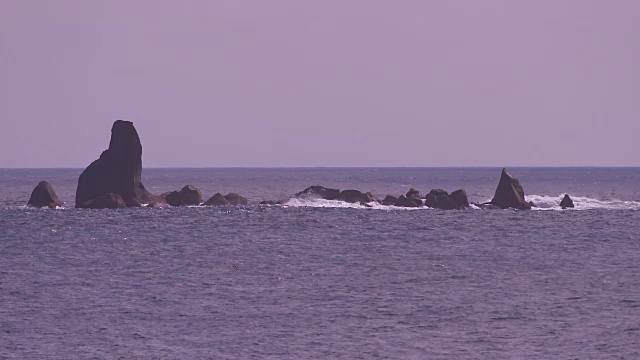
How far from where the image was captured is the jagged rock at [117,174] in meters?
85.1

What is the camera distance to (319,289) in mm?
41000

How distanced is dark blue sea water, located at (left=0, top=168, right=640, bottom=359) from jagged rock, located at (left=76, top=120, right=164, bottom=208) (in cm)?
1343

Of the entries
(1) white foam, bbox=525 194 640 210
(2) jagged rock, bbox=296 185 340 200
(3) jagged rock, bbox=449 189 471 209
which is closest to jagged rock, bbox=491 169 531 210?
(1) white foam, bbox=525 194 640 210

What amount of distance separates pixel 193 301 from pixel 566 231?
3351 cm

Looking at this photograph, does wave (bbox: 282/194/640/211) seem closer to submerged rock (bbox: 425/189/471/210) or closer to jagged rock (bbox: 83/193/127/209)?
submerged rock (bbox: 425/189/471/210)

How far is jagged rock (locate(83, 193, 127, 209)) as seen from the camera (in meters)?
84.9

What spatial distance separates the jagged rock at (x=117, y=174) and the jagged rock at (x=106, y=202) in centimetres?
36

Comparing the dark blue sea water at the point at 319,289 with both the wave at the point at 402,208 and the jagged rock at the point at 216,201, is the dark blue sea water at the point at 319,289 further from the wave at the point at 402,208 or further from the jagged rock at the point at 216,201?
the jagged rock at the point at 216,201

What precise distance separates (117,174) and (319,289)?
47498mm

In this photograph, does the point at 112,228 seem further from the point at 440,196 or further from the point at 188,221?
the point at 440,196

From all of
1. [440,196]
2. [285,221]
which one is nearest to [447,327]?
[285,221]

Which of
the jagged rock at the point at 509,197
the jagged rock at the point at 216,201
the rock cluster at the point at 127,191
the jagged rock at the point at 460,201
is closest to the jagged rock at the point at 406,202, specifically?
the rock cluster at the point at 127,191

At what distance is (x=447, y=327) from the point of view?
33.2 m

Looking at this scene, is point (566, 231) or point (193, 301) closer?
point (193, 301)
